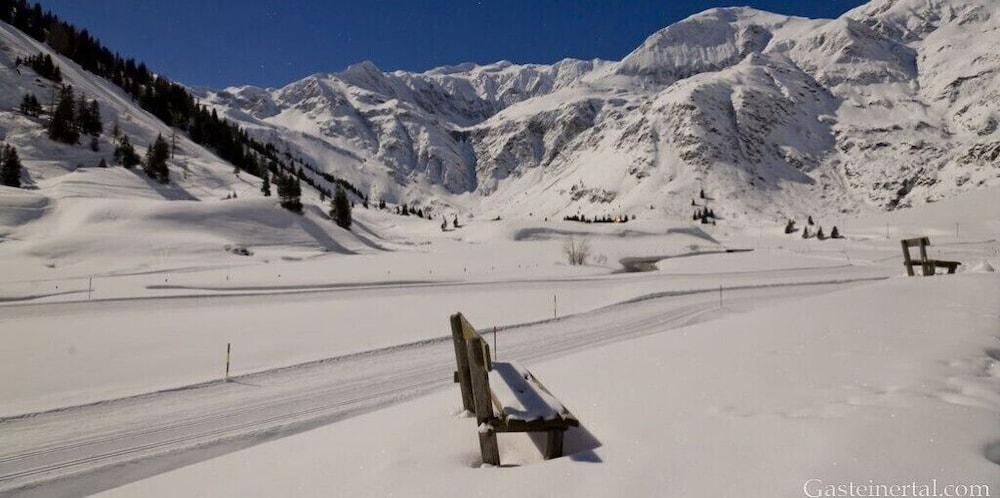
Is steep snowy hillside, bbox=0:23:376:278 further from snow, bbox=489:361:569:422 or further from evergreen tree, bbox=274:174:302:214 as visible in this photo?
snow, bbox=489:361:569:422

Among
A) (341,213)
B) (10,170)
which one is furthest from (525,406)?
(10,170)

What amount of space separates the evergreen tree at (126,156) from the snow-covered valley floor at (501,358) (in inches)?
2285

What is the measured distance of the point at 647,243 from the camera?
74.9 meters

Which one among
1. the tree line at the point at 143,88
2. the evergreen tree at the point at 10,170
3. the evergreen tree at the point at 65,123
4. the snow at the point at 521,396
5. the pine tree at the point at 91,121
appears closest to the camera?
the snow at the point at 521,396

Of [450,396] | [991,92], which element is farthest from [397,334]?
[991,92]

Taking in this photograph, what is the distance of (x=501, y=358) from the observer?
15.3m

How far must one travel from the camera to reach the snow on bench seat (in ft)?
15.7

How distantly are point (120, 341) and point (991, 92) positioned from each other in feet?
926

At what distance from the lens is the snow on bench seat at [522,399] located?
4797mm

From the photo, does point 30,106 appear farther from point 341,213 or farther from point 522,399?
point 522,399

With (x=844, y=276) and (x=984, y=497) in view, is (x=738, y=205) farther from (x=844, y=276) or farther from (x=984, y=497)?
(x=984, y=497)

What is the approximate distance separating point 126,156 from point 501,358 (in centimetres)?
8821

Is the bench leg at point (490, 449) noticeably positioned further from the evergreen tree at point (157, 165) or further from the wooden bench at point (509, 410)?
the evergreen tree at point (157, 165)

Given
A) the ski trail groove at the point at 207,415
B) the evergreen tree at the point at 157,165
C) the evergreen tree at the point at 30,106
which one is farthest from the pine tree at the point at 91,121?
the ski trail groove at the point at 207,415
